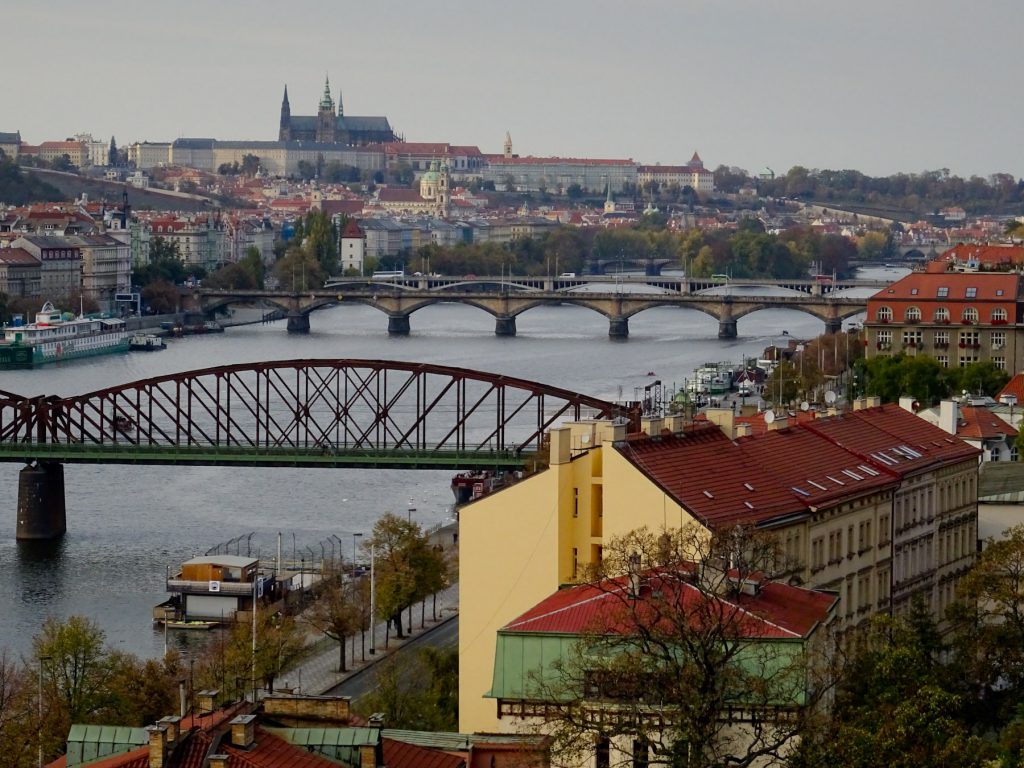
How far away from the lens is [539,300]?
251 ft

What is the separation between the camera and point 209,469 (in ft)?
131

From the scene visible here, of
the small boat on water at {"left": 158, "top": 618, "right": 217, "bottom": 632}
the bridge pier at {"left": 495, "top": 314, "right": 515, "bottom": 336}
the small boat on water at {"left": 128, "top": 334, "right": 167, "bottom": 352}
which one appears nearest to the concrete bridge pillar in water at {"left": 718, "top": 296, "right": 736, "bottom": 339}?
the bridge pier at {"left": 495, "top": 314, "right": 515, "bottom": 336}

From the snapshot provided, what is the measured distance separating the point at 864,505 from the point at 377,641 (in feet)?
21.9

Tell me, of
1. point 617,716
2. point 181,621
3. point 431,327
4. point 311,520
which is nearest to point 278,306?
point 431,327

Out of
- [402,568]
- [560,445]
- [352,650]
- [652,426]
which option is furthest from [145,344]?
[560,445]

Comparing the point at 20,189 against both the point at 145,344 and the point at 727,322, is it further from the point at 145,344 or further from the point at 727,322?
the point at 727,322

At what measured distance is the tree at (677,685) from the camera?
450 inches

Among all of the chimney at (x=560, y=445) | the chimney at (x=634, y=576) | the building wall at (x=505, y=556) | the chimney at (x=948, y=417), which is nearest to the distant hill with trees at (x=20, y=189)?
the chimney at (x=948, y=417)

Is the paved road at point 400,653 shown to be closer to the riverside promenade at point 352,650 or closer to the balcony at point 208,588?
the riverside promenade at point 352,650

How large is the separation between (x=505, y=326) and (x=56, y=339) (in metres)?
13.6

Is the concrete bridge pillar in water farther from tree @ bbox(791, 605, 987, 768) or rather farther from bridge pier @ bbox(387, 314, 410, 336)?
tree @ bbox(791, 605, 987, 768)

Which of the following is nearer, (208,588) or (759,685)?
(759,685)

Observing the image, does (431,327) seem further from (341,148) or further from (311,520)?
(341,148)

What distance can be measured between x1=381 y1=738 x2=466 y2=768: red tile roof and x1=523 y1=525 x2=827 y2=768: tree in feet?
1.58
